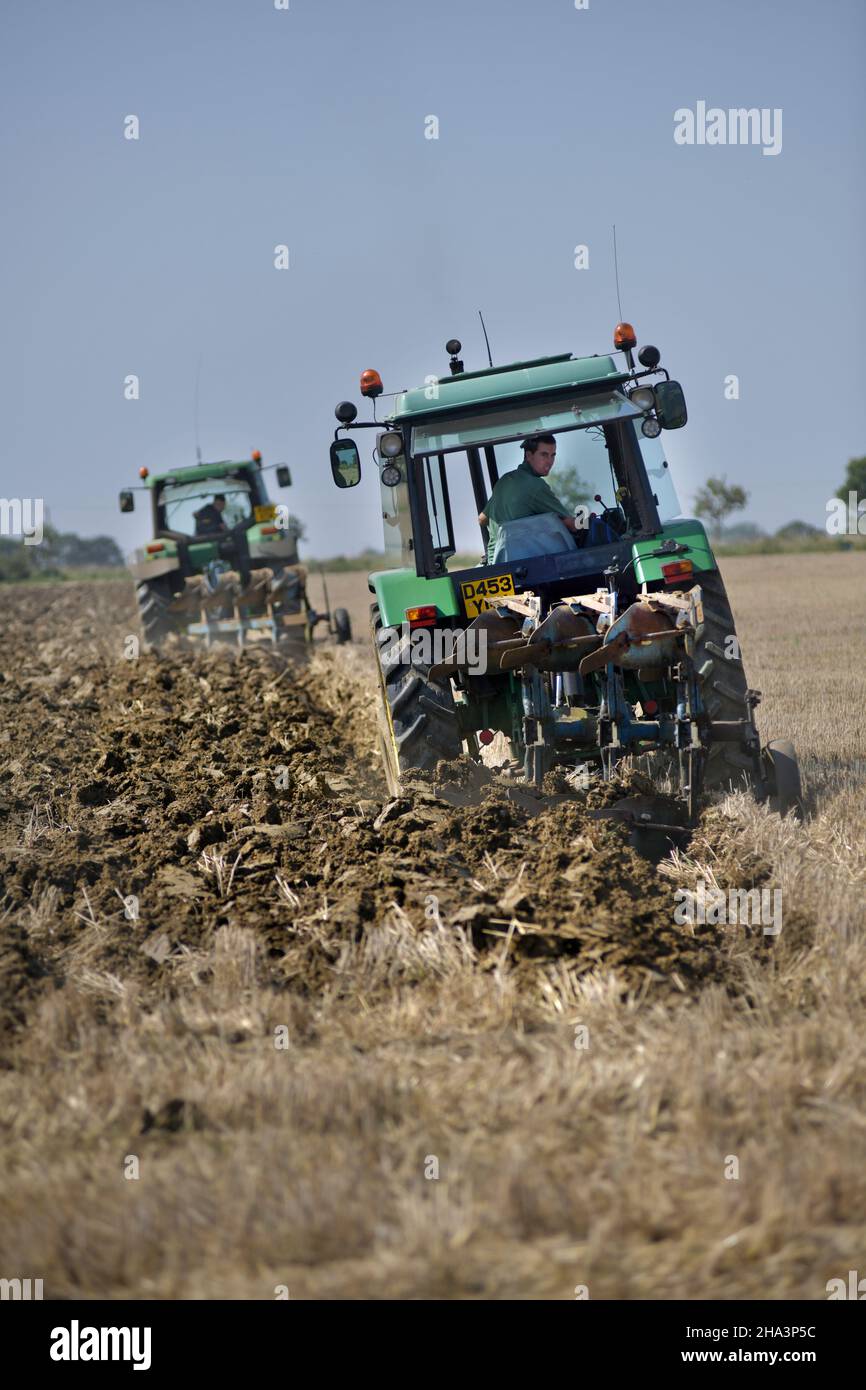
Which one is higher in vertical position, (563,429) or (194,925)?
(563,429)

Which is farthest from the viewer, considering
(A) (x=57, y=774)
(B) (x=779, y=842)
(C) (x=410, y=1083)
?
(A) (x=57, y=774)

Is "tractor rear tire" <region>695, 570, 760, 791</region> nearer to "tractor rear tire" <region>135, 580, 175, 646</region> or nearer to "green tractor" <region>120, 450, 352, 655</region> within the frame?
"green tractor" <region>120, 450, 352, 655</region>

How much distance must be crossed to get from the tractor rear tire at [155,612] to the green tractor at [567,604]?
9.53 m

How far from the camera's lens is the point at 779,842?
545cm

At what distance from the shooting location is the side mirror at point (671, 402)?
648 centimetres

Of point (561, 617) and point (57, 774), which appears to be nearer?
point (561, 617)

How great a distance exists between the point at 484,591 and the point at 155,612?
407 inches

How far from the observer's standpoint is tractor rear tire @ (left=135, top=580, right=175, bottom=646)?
16.4 m

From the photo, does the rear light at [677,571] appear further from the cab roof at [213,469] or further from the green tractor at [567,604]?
A: the cab roof at [213,469]

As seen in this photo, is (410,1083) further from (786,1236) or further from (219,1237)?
(786,1236)

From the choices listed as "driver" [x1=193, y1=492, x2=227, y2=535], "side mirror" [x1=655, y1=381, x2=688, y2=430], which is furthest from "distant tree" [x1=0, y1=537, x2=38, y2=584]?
"side mirror" [x1=655, y1=381, x2=688, y2=430]

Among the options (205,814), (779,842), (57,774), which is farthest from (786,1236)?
(57,774)
